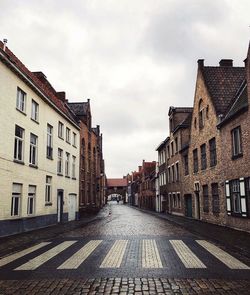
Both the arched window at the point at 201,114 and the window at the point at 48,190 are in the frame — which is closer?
the window at the point at 48,190

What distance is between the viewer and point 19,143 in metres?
17.3

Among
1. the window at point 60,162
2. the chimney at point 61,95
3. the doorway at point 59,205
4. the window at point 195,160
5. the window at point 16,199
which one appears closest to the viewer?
the window at point 16,199

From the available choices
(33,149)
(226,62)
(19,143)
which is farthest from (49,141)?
(226,62)

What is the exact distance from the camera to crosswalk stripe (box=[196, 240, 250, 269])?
25.7 ft

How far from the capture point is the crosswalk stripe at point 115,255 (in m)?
8.02

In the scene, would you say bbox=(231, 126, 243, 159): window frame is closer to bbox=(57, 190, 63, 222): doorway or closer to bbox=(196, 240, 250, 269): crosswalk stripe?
bbox=(196, 240, 250, 269): crosswalk stripe

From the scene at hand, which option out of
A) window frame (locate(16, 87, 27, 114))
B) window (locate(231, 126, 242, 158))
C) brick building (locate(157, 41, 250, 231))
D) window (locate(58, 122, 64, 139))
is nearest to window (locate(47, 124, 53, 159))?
window (locate(58, 122, 64, 139))

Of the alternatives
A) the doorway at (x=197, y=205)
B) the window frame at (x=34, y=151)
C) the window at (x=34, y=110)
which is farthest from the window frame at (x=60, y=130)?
the doorway at (x=197, y=205)

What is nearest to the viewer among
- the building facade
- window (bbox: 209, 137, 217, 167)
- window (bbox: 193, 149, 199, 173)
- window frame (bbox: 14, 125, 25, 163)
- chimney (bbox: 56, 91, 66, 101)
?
the building facade

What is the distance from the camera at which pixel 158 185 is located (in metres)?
46.0

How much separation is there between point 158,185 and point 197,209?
20.4 m

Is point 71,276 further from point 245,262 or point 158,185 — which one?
point 158,185

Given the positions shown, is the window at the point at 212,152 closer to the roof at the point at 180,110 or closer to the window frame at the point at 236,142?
the window frame at the point at 236,142

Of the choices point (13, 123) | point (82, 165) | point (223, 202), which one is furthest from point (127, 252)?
point (82, 165)
